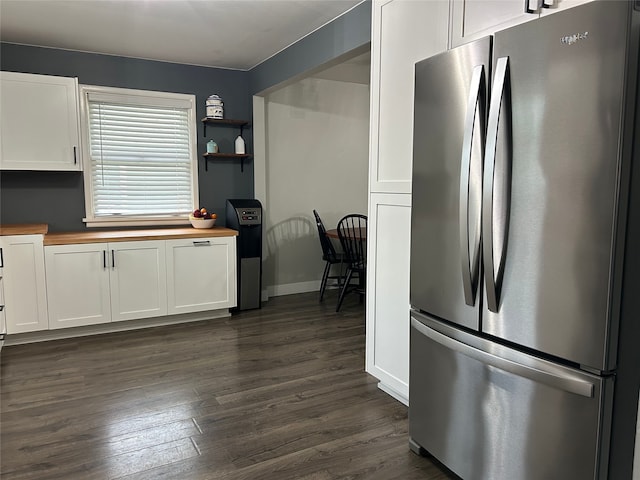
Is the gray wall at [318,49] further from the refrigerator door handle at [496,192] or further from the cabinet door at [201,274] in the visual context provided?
the refrigerator door handle at [496,192]

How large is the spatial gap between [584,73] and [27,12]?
140 inches

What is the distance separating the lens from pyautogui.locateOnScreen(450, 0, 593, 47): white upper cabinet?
1749 millimetres

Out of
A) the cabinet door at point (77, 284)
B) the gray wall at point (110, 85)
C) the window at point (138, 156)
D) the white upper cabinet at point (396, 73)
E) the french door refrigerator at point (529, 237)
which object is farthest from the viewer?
the window at point (138, 156)

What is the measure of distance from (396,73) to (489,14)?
2.26ft

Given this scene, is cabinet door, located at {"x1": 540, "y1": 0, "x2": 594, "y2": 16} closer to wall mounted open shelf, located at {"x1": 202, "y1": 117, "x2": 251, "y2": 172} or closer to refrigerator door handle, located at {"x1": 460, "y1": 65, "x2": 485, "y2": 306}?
refrigerator door handle, located at {"x1": 460, "y1": 65, "x2": 485, "y2": 306}

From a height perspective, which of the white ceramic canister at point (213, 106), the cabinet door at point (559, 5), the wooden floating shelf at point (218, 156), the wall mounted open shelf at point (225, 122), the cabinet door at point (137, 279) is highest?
the white ceramic canister at point (213, 106)

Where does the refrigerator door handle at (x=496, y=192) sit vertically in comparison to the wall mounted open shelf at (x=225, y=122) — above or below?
below

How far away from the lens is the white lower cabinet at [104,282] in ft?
12.4

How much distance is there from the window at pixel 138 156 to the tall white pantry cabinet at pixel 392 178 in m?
2.58

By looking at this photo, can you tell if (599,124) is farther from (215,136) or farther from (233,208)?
(215,136)

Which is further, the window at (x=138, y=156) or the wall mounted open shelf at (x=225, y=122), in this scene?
the wall mounted open shelf at (x=225, y=122)

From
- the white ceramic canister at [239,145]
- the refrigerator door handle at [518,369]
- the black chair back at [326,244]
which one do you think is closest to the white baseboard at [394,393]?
the refrigerator door handle at [518,369]

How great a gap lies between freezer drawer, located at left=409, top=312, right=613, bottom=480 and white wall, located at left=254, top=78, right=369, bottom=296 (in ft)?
11.2

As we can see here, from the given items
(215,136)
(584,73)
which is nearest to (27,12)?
(215,136)
